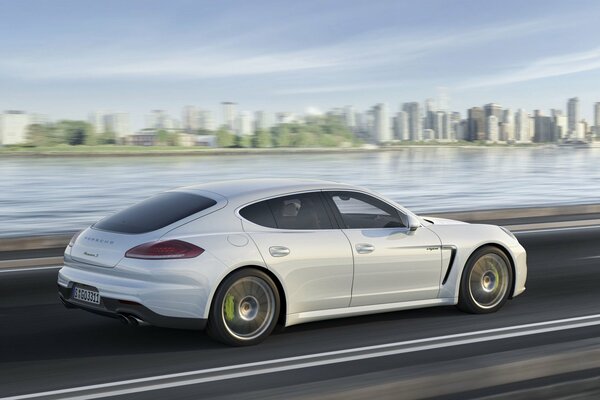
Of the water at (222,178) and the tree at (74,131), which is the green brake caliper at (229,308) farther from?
the tree at (74,131)

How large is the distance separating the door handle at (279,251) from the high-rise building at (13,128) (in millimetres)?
44278

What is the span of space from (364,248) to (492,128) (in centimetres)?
6244

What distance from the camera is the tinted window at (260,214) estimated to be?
7.11 meters

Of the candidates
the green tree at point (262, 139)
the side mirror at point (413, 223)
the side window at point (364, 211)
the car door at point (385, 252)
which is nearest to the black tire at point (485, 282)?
the car door at point (385, 252)

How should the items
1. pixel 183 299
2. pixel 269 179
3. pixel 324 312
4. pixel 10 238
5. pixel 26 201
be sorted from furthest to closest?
pixel 26 201, pixel 10 238, pixel 269 179, pixel 324 312, pixel 183 299

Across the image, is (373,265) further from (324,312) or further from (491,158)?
(491,158)

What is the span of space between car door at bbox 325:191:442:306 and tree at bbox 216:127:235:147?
165 feet

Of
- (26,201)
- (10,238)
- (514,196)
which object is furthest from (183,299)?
(514,196)

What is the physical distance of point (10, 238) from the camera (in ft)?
47.8

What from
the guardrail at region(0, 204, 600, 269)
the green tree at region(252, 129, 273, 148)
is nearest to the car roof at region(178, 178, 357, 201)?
the guardrail at region(0, 204, 600, 269)

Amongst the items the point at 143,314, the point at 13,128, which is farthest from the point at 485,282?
the point at 13,128

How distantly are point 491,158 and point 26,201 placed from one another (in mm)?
77262

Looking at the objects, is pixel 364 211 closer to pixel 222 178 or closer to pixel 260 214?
pixel 260 214

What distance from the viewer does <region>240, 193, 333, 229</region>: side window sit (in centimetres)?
716
